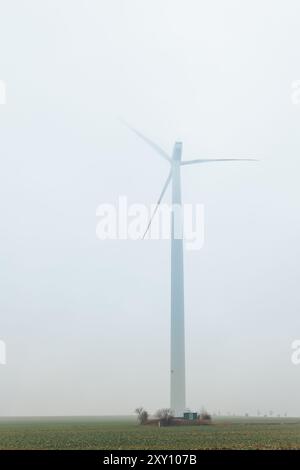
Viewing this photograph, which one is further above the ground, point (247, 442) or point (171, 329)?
point (171, 329)

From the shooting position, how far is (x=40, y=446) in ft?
195

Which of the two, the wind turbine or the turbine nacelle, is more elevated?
the turbine nacelle

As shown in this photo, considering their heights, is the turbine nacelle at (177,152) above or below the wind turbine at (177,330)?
above

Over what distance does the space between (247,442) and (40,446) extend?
18768 millimetres

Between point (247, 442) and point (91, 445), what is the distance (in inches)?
560

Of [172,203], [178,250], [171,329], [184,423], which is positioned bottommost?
[184,423]
